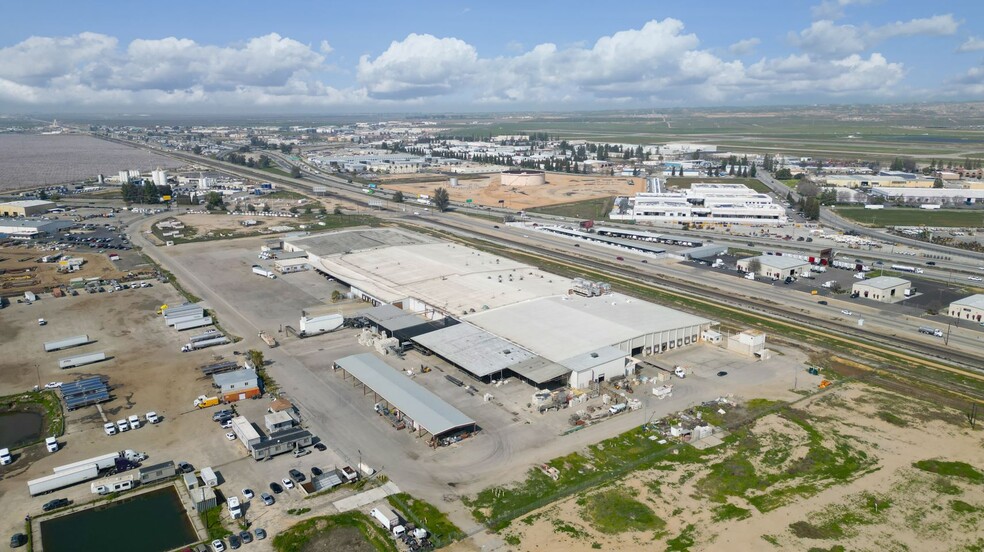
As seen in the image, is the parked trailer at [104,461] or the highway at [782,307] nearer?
the parked trailer at [104,461]

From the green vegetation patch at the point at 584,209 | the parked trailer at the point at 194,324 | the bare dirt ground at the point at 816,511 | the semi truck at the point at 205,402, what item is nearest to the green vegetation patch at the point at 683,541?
the bare dirt ground at the point at 816,511

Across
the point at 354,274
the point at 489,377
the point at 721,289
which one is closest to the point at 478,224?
the point at 354,274

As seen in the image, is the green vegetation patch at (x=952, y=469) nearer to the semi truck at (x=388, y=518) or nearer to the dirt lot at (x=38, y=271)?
the semi truck at (x=388, y=518)

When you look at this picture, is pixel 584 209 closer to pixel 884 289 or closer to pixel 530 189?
pixel 530 189

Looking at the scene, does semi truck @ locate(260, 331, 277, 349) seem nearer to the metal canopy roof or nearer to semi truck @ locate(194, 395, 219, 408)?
the metal canopy roof

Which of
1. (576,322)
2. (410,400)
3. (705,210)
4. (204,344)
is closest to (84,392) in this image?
(204,344)

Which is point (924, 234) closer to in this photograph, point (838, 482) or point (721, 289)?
point (721, 289)
